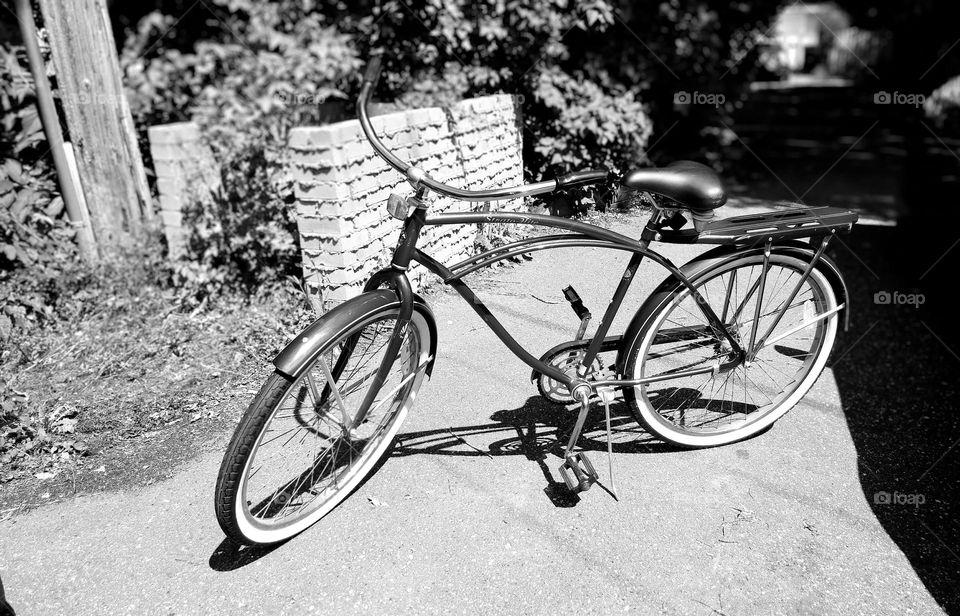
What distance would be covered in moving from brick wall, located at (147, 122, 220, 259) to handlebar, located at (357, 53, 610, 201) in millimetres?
2953

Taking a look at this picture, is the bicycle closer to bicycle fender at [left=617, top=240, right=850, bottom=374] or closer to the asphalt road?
bicycle fender at [left=617, top=240, right=850, bottom=374]

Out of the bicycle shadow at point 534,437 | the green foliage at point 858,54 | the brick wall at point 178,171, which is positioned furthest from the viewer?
the green foliage at point 858,54

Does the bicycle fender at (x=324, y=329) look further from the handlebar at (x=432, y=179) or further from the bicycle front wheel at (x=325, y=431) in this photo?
the handlebar at (x=432, y=179)

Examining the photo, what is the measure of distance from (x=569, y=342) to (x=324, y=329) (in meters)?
0.99

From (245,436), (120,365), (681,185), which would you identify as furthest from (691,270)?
(120,365)

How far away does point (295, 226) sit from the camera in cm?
475

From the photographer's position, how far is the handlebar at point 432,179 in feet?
7.36

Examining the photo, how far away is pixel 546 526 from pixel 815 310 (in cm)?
153

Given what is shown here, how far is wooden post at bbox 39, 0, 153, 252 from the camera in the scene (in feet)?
15.5

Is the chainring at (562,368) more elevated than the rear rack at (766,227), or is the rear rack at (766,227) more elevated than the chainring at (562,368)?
the rear rack at (766,227)

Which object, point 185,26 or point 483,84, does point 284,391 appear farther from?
point 185,26

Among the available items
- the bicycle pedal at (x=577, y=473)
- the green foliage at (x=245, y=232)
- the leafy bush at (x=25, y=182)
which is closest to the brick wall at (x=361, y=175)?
the green foliage at (x=245, y=232)

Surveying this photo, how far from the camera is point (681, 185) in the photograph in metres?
2.51

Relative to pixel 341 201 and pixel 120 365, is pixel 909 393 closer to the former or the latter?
pixel 341 201
